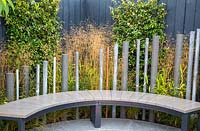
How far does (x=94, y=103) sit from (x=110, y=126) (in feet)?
1.30

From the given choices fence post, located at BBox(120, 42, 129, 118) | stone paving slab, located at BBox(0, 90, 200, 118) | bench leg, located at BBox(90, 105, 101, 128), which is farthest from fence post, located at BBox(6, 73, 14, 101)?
fence post, located at BBox(120, 42, 129, 118)

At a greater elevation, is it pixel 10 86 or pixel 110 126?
pixel 10 86

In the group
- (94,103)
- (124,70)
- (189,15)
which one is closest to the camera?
(94,103)

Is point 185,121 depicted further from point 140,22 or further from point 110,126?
point 140,22

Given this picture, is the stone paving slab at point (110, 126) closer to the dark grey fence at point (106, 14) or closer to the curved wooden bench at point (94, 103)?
the curved wooden bench at point (94, 103)

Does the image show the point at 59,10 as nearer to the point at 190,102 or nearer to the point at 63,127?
the point at 63,127

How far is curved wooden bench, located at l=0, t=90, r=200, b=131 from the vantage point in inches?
132

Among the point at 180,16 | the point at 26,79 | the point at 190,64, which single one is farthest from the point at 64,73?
the point at 180,16

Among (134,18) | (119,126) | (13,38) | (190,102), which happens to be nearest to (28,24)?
(13,38)

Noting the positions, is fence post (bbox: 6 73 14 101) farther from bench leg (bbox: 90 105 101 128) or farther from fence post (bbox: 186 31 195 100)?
fence post (bbox: 186 31 195 100)

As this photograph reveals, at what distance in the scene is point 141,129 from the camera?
403 centimetres

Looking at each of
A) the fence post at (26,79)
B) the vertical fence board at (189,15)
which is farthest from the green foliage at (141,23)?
the fence post at (26,79)

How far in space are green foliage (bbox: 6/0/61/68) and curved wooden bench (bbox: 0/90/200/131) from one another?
816 mm

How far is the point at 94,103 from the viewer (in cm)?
390
